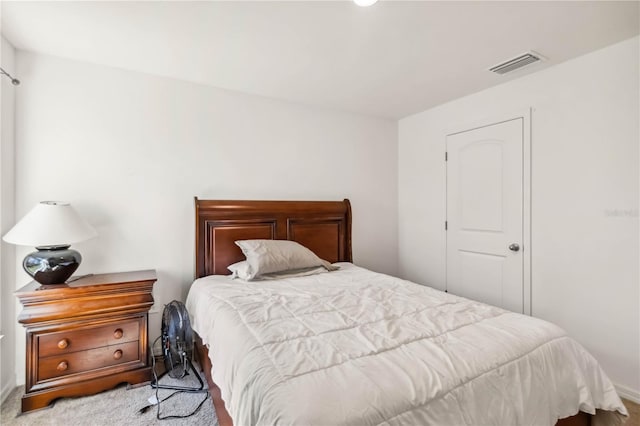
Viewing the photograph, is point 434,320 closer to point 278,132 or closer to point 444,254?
point 444,254

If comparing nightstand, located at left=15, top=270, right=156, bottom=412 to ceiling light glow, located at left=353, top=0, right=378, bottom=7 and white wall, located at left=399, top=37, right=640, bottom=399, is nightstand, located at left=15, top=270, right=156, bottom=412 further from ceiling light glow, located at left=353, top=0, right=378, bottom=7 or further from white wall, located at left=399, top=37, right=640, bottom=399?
white wall, located at left=399, top=37, right=640, bottom=399

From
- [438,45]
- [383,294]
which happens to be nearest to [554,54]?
[438,45]

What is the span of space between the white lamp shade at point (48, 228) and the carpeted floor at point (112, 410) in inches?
40.6

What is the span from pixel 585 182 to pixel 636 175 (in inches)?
11.0

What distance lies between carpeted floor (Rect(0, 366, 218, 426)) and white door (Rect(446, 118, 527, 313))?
8.46ft

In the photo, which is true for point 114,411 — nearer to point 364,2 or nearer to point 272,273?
point 272,273

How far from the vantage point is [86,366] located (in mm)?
2117

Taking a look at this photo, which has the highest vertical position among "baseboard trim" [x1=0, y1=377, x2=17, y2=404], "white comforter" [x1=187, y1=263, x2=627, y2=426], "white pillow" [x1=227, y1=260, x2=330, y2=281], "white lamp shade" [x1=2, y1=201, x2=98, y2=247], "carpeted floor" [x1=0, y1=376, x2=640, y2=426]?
"white lamp shade" [x1=2, y1=201, x2=98, y2=247]

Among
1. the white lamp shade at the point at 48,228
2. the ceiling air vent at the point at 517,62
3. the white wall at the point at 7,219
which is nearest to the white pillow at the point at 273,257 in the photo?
the white lamp shade at the point at 48,228

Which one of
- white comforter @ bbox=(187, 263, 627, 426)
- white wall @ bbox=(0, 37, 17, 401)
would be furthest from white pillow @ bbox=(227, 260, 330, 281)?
white wall @ bbox=(0, 37, 17, 401)

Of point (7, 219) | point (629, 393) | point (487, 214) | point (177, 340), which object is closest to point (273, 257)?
point (177, 340)

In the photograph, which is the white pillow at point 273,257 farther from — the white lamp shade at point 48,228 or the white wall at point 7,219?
the white wall at point 7,219

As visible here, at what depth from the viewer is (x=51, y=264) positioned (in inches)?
79.7

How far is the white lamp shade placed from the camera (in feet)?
6.33
